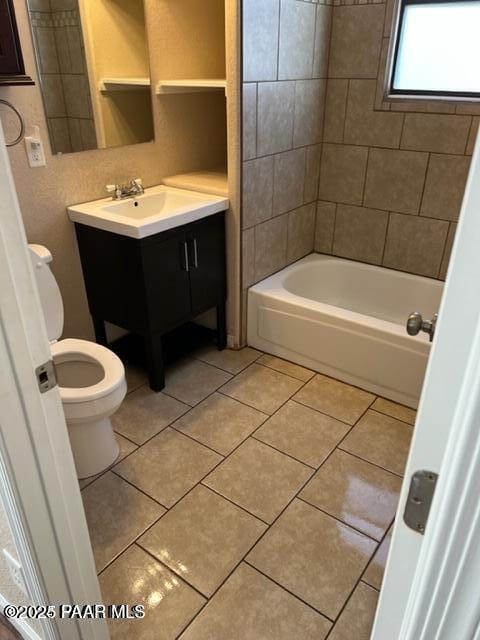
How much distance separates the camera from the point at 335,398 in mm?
2422

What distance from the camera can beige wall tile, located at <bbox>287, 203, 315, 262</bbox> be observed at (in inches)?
115

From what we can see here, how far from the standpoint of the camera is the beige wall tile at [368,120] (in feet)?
8.70

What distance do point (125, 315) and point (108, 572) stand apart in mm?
1159

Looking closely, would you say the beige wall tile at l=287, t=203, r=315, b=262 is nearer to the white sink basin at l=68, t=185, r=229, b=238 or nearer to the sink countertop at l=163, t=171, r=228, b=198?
the sink countertop at l=163, t=171, r=228, b=198

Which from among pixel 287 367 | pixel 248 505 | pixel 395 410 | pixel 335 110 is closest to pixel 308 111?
pixel 335 110

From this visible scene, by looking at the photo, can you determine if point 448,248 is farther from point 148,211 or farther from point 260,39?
point 148,211

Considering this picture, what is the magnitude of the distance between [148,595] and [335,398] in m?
1.30

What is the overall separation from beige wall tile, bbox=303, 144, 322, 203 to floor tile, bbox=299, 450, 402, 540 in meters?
1.69

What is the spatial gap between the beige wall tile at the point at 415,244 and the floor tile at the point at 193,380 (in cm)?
130

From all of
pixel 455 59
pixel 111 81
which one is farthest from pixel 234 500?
pixel 455 59

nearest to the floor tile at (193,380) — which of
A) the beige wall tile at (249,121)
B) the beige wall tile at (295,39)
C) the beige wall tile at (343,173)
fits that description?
the beige wall tile at (249,121)

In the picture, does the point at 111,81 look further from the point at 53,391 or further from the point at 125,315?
the point at 53,391

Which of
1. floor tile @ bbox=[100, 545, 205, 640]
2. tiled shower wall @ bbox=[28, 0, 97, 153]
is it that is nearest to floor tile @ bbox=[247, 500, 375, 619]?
floor tile @ bbox=[100, 545, 205, 640]

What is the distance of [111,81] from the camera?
2.27 m
